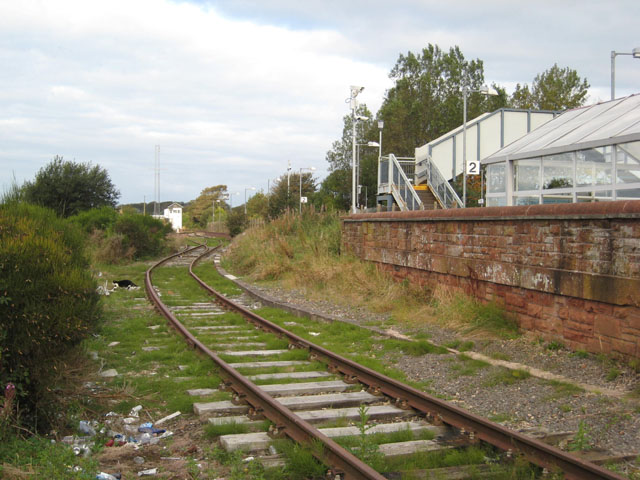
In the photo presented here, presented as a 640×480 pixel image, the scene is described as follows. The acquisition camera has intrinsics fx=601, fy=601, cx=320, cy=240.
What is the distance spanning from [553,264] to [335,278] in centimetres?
736

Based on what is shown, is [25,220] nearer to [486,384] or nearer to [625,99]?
[486,384]

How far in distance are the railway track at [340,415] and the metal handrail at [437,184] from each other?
18832 millimetres

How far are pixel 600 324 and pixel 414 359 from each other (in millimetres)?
2340

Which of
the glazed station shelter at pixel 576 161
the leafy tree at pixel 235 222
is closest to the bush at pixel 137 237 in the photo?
the leafy tree at pixel 235 222

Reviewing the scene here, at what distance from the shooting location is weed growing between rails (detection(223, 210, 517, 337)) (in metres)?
9.52

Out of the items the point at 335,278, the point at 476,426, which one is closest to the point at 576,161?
the point at 335,278

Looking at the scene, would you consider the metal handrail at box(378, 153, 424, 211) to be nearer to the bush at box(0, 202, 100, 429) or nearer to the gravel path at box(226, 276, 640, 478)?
the gravel path at box(226, 276, 640, 478)

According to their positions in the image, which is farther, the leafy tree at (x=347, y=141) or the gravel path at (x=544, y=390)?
the leafy tree at (x=347, y=141)

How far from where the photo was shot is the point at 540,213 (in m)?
8.19

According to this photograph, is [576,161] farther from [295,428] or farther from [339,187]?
[339,187]

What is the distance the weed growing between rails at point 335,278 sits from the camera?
952 cm

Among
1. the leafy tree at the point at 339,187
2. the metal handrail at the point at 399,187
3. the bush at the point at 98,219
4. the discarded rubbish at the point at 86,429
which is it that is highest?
the leafy tree at the point at 339,187

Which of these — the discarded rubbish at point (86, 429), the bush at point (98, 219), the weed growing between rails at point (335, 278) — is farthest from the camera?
the bush at point (98, 219)

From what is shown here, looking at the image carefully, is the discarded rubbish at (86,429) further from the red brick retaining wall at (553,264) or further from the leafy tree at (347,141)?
the leafy tree at (347,141)
